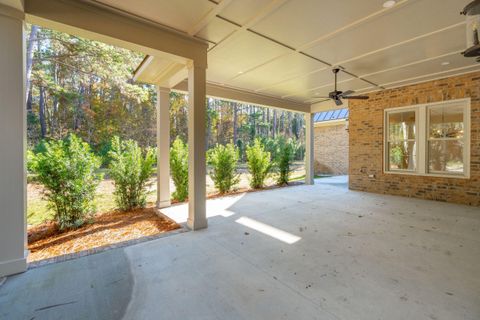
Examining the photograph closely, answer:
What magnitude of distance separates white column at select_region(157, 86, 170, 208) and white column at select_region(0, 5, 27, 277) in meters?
2.74

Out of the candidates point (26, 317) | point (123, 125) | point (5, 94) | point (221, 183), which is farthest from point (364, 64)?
point (123, 125)

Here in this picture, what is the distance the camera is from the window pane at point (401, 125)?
6434 millimetres

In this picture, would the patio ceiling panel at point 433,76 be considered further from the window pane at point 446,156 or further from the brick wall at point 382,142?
the window pane at point 446,156

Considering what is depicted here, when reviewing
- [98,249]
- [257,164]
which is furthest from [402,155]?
[98,249]

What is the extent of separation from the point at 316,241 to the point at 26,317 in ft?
10.7

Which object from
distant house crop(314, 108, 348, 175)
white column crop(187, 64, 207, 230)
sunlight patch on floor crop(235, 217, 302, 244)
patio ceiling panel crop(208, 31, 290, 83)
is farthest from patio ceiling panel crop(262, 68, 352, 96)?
distant house crop(314, 108, 348, 175)

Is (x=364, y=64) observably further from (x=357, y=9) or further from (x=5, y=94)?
(x=5, y=94)

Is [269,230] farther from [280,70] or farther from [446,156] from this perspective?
[446,156]

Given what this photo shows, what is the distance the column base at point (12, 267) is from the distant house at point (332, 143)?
12.6 m

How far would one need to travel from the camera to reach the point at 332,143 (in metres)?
12.7

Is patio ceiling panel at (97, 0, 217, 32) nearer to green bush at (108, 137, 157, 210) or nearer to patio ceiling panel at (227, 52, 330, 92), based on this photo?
patio ceiling panel at (227, 52, 330, 92)

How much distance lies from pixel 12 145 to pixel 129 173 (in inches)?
104

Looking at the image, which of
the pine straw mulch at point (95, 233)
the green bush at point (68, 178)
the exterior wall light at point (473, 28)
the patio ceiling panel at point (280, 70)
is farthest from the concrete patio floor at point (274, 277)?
the patio ceiling panel at point (280, 70)

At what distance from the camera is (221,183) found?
7242 millimetres
